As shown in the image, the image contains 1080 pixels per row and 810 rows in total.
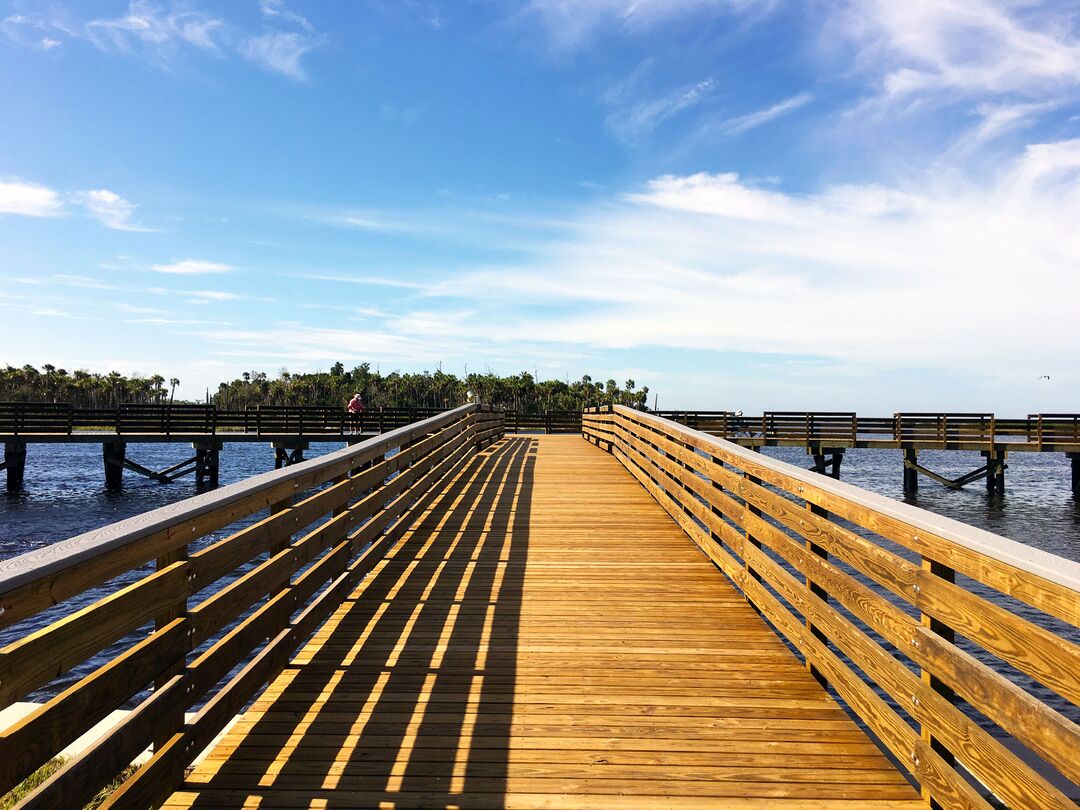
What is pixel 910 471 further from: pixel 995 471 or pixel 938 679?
pixel 938 679

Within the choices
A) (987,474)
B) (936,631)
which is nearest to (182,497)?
(936,631)

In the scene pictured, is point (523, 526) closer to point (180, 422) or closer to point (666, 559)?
point (666, 559)

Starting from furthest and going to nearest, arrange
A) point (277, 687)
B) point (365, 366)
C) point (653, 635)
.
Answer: point (365, 366) → point (653, 635) → point (277, 687)

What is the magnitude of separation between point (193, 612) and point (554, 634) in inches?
92.8

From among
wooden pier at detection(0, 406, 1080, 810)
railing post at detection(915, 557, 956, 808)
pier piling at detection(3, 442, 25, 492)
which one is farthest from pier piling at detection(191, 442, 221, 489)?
railing post at detection(915, 557, 956, 808)

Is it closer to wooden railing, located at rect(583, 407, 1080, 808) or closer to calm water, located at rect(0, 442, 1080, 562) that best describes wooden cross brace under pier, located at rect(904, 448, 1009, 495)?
calm water, located at rect(0, 442, 1080, 562)

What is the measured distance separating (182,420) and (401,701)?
3184 centimetres

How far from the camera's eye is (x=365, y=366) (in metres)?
158

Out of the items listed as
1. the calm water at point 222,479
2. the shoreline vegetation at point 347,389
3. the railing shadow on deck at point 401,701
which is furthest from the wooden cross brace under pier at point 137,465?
the shoreline vegetation at point 347,389

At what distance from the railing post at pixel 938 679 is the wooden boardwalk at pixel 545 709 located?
10.8 inches

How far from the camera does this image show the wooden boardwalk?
2.79 m

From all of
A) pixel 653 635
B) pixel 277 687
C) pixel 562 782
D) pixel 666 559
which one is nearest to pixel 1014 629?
pixel 562 782

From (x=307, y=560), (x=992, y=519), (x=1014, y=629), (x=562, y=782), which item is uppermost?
(x=1014, y=629)

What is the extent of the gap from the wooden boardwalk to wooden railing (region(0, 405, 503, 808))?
24 centimetres
